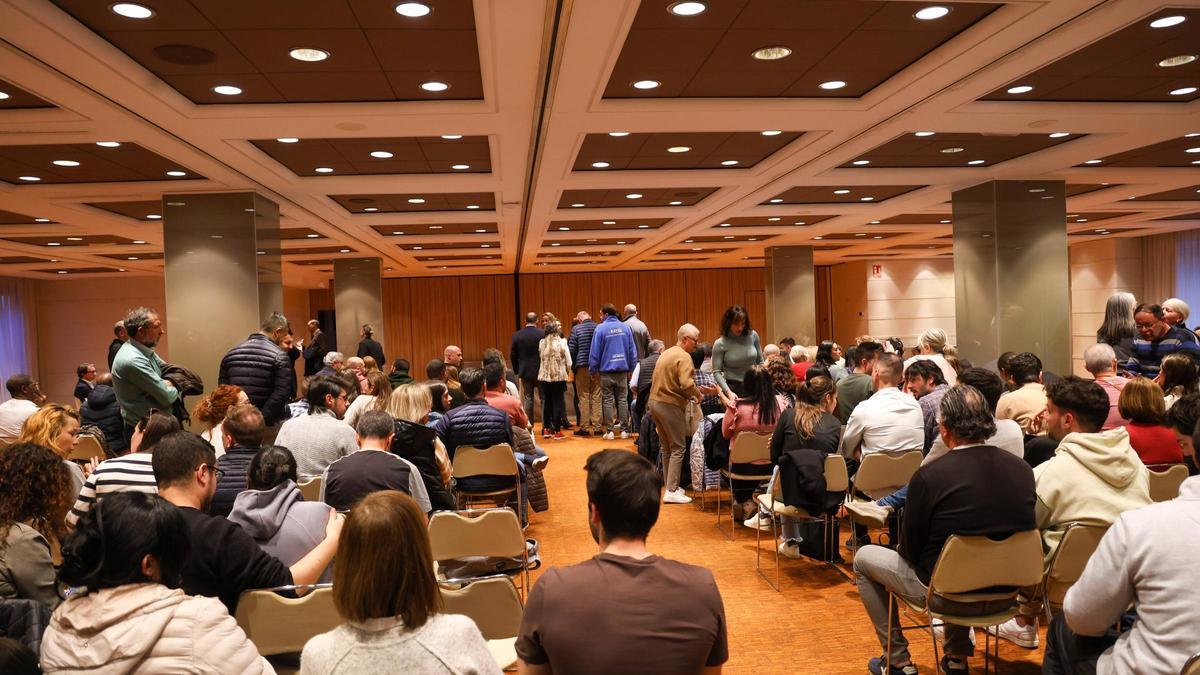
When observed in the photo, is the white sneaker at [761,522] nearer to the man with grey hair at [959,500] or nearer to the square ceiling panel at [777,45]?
the man with grey hair at [959,500]

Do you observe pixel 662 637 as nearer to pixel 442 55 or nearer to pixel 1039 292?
pixel 442 55

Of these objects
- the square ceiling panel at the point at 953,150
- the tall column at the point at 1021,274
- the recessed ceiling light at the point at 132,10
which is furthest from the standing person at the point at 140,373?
the tall column at the point at 1021,274

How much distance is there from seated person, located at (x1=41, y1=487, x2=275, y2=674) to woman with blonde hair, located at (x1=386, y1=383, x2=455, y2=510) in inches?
116

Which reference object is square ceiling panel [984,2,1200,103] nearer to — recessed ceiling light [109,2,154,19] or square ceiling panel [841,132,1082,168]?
square ceiling panel [841,132,1082,168]

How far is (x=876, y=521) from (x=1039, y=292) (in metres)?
6.40

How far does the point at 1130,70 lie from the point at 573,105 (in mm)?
3875

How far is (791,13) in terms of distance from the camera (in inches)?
177

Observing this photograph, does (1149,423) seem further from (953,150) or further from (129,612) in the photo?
(953,150)

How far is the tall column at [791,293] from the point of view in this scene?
57.8ft

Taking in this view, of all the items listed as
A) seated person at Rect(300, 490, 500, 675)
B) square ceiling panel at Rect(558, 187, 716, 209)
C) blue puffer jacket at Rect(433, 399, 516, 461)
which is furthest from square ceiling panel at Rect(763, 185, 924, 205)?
seated person at Rect(300, 490, 500, 675)

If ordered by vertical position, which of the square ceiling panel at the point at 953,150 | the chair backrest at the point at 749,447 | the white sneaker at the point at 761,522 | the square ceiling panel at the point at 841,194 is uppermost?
the square ceiling panel at the point at 953,150

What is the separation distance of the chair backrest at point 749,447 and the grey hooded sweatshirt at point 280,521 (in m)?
3.80

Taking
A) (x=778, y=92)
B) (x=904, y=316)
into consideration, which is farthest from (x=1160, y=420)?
(x=904, y=316)

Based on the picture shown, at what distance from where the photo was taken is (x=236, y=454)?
12.7ft
